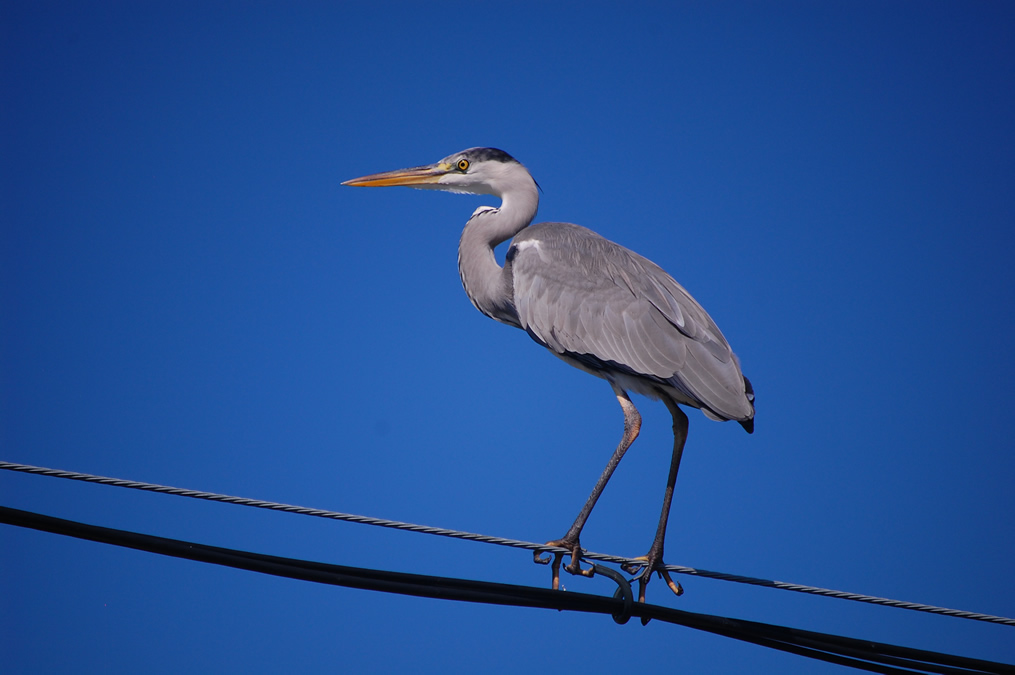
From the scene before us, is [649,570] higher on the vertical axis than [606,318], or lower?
lower

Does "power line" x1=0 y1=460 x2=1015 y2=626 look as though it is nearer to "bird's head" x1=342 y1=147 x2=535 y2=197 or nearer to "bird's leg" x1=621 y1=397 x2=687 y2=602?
"bird's leg" x1=621 y1=397 x2=687 y2=602

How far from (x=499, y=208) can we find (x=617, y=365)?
162 centimetres

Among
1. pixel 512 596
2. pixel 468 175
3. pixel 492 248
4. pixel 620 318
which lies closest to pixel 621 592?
pixel 512 596

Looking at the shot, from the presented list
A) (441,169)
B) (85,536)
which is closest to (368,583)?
(85,536)

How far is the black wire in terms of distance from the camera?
6.20 ft

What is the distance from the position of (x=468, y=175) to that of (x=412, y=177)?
1.33 ft

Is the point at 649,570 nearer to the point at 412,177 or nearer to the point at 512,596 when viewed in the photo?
the point at 512,596

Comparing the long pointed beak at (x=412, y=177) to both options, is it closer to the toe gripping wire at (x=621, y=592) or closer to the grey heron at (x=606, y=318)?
the grey heron at (x=606, y=318)

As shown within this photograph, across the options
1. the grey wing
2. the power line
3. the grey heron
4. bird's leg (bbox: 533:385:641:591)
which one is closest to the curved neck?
the grey heron

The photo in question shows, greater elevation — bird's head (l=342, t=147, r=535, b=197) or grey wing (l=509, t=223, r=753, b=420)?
bird's head (l=342, t=147, r=535, b=197)

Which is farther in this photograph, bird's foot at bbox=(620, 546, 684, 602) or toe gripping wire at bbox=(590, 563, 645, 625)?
bird's foot at bbox=(620, 546, 684, 602)

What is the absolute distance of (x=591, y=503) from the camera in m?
3.86

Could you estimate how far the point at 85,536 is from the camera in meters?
1.84

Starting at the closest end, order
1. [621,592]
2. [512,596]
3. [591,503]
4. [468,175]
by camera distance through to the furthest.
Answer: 1. [512,596]
2. [621,592]
3. [591,503]
4. [468,175]
